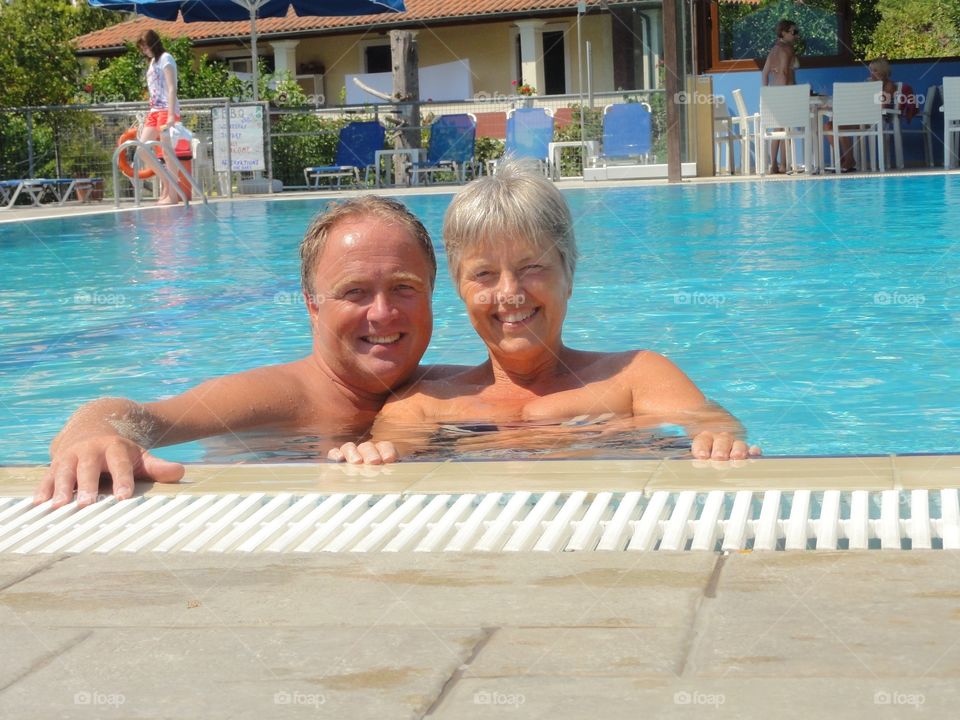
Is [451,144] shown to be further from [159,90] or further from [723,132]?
[159,90]

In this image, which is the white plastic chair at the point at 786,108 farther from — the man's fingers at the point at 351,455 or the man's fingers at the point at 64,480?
the man's fingers at the point at 64,480

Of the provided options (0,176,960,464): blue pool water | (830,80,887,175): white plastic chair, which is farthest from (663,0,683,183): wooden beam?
(0,176,960,464): blue pool water

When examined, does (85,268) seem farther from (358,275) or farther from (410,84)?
(410,84)

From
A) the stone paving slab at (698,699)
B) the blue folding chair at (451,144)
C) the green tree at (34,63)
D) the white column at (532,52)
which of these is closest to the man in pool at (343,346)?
the stone paving slab at (698,699)

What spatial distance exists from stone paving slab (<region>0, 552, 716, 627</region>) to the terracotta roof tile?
99.4ft

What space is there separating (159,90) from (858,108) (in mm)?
8875

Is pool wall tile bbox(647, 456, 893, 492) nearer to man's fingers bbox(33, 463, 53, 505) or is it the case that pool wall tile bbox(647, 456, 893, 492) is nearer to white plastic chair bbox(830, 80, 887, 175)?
man's fingers bbox(33, 463, 53, 505)

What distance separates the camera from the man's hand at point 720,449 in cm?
300

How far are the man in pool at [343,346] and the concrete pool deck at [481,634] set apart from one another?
1459 millimetres

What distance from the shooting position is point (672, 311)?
26.3 ft

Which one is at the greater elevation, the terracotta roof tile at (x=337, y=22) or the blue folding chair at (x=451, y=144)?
the terracotta roof tile at (x=337, y=22)

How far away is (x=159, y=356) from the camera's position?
7.26 m

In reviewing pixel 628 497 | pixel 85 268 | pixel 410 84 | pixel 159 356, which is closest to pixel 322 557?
pixel 628 497

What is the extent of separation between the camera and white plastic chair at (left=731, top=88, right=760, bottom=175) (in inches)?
687
